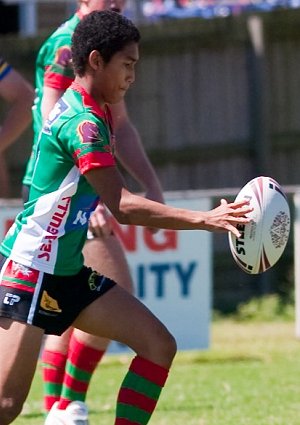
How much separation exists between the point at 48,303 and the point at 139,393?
19.9 inches

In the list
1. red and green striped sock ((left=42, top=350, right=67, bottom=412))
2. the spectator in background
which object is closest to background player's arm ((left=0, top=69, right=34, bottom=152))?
the spectator in background

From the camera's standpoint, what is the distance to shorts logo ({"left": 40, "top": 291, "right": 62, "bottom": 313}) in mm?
4980

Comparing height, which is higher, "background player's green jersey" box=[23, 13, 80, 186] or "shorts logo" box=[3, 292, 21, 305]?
"background player's green jersey" box=[23, 13, 80, 186]

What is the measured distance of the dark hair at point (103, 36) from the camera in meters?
4.88

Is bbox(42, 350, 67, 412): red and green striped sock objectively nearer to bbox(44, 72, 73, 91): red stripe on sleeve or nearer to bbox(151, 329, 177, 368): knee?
bbox(44, 72, 73, 91): red stripe on sleeve

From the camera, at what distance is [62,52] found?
6254 millimetres

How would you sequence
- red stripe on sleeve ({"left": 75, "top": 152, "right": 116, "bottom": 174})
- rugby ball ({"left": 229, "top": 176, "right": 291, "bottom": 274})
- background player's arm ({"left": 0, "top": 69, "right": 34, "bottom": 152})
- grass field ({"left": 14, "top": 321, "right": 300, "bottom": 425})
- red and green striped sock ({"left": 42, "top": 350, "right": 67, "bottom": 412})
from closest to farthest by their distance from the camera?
red stripe on sleeve ({"left": 75, "top": 152, "right": 116, "bottom": 174}) → rugby ball ({"left": 229, "top": 176, "right": 291, "bottom": 274}) → red and green striped sock ({"left": 42, "top": 350, "right": 67, "bottom": 412}) → grass field ({"left": 14, "top": 321, "right": 300, "bottom": 425}) → background player's arm ({"left": 0, "top": 69, "right": 34, "bottom": 152})

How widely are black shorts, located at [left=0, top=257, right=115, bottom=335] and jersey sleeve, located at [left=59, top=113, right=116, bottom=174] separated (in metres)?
0.50

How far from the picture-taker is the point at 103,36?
4883mm

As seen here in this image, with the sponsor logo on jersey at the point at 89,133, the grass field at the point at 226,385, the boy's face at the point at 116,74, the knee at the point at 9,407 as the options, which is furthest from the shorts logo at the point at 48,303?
the grass field at the point at 226,385

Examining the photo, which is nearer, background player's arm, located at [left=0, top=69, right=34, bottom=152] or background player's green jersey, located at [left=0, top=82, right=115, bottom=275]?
background player's green jersey, located at [left=0, top=82, right=115, bottom=275]

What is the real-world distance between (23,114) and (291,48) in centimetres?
613

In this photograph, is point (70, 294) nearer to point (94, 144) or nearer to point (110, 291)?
point (110, 291)

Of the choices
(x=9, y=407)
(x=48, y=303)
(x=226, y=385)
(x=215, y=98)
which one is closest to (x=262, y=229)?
(x=48, y=303)
